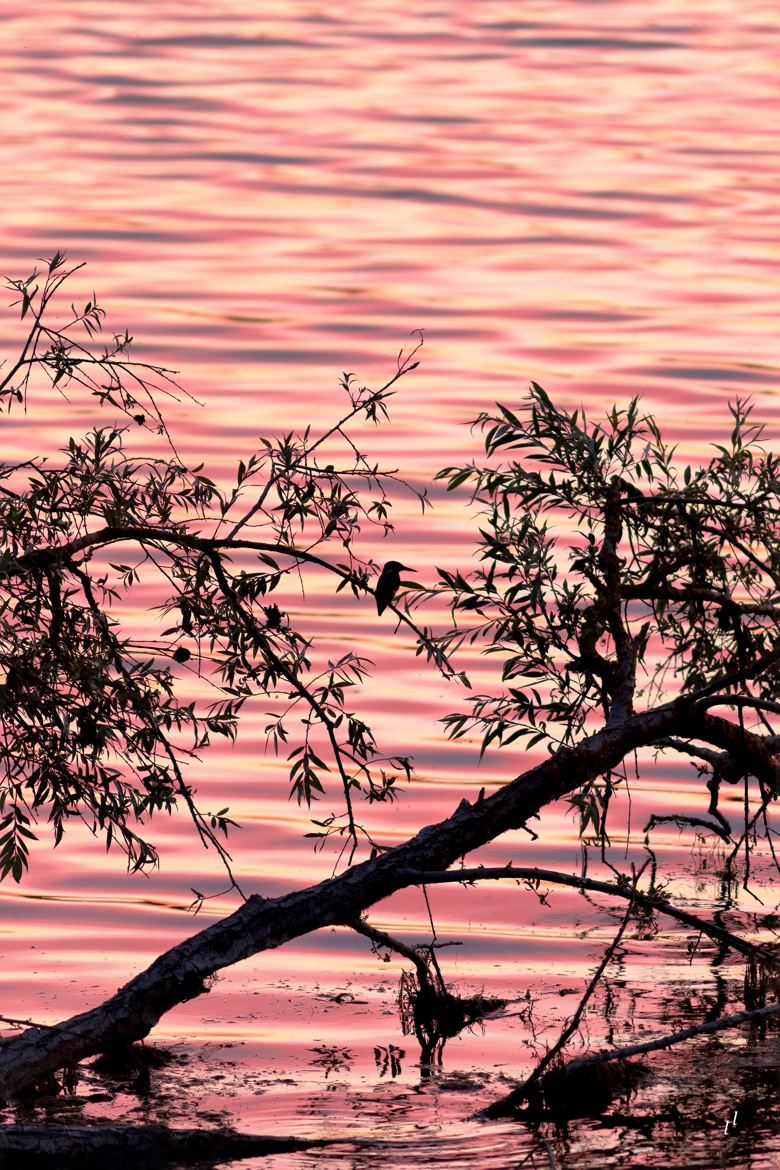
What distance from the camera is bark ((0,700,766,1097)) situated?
9.15 metres

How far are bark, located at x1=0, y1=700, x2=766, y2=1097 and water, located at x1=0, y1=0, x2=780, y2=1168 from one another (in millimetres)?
733

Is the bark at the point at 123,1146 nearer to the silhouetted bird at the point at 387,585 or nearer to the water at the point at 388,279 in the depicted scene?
the water at the point at 388,279

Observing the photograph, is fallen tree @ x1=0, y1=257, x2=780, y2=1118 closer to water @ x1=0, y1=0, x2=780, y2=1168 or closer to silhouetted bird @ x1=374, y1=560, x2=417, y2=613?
silhouetted bird @ x1=374, y1=560, x2=417, y2=613

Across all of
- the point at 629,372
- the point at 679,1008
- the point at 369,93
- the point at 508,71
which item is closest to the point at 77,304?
the point at 629,372

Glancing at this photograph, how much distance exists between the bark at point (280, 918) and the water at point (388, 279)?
2.41 feet

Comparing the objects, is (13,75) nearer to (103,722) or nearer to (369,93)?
(369,93)

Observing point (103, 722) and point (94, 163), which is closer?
point (103, 722)

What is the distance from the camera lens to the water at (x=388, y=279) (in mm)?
Answer: 11898

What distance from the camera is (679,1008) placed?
1102 cm

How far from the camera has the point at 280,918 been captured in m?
9.21

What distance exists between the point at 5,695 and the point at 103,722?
3.54ft

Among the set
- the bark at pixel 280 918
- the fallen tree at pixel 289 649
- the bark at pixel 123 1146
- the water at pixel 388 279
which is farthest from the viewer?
the water at pixel 388 279

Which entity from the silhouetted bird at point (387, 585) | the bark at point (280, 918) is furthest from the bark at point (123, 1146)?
the silhouetted bird at point (387, 585)

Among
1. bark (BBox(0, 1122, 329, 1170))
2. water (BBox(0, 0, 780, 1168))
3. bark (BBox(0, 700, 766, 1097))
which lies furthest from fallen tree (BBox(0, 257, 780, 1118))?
water (BBox(0, 0, 780, 1168))
